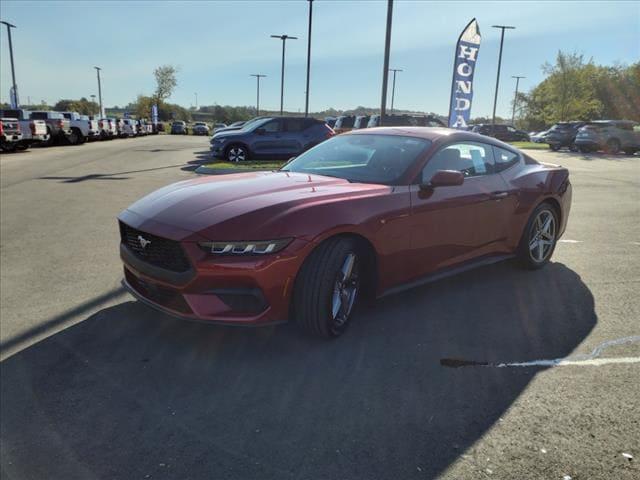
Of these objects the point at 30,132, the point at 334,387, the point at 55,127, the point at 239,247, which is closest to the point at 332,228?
the point at 239,247

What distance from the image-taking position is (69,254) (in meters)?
5.91

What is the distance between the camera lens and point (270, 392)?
2906mm

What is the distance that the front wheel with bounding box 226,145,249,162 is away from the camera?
56.3 feet

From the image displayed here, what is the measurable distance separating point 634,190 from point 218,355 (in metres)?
12.0

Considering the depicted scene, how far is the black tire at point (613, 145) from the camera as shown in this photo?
26000 millimetres

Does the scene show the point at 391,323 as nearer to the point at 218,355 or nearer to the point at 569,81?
the point at 218,355

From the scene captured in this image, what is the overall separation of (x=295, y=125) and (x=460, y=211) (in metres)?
14.1

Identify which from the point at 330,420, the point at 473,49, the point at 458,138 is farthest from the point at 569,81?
the point at 330,420

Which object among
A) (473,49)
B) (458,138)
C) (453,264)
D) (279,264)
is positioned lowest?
(453,264)

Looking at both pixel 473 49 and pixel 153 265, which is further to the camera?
pixel 473 49

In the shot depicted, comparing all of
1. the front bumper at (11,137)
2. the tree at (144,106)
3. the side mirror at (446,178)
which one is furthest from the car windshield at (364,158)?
the tree at (144,106)

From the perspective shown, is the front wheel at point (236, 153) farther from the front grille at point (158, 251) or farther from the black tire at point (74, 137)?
the black tire at point (74, 137)

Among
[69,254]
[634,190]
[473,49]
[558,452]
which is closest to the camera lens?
[558,452]

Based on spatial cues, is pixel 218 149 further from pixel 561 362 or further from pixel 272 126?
pixel 561 362
